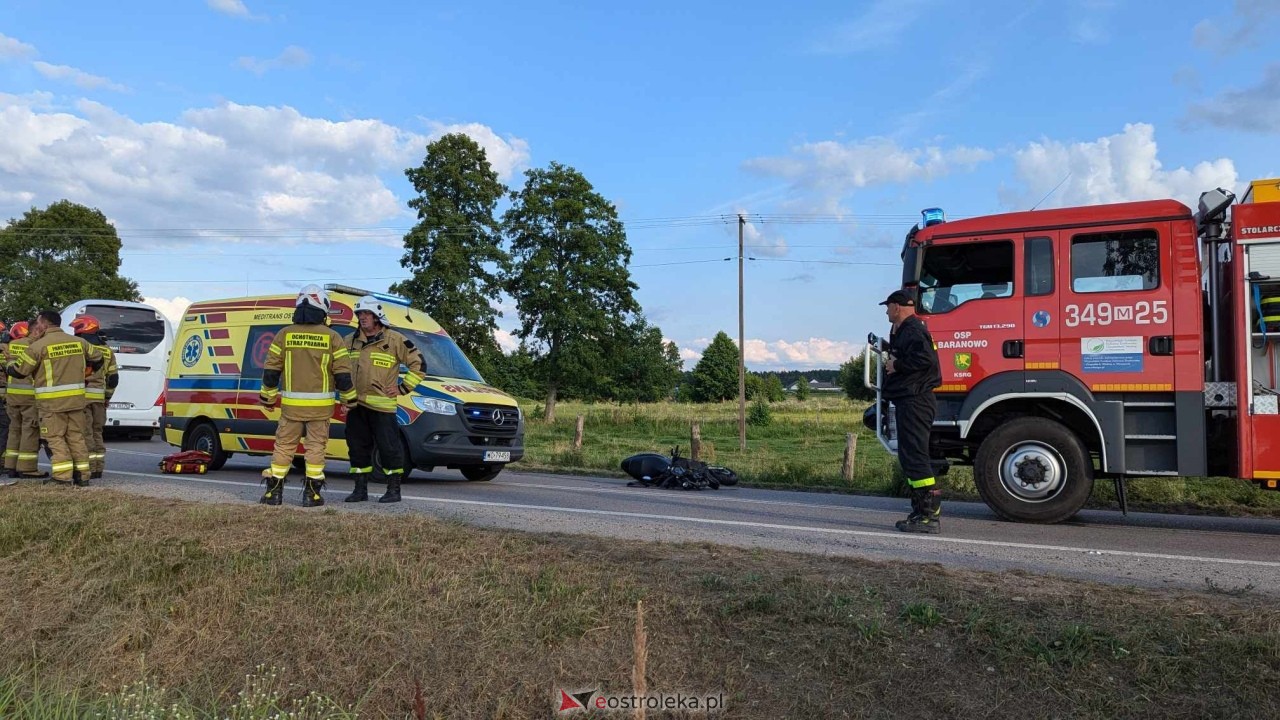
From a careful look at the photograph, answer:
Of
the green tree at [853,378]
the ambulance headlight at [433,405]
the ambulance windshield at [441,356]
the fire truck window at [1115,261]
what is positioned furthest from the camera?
the green tree at [853,378]

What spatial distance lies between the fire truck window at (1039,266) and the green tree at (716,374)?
77566 mm

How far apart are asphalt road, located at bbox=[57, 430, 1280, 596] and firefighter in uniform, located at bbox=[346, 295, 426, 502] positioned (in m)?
0.33

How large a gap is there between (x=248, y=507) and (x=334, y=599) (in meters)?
3.12

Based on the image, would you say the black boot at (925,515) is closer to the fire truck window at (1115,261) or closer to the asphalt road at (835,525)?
the asphalt road at (835,525)

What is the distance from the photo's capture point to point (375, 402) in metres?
8.41

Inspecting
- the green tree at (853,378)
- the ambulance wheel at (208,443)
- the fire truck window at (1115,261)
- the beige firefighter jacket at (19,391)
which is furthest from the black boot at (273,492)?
the green tree at (853,378)

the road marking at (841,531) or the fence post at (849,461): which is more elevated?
the fence post at (849,461)

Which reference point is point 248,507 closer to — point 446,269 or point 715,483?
point 715,483

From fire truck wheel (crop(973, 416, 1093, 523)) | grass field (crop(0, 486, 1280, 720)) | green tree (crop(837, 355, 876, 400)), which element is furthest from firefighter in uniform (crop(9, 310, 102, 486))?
green tree (crop(837, 355, 876, 400))

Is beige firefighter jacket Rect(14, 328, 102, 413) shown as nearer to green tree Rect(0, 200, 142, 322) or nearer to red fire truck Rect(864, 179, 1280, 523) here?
red fire truck Rect(864, 179, 1280, 523)

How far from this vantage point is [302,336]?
7918 millimetres

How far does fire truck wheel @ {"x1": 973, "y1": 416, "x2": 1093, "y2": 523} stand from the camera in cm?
785

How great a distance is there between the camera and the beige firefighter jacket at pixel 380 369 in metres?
8.39

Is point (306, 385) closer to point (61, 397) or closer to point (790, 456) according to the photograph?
point (61, 397)
